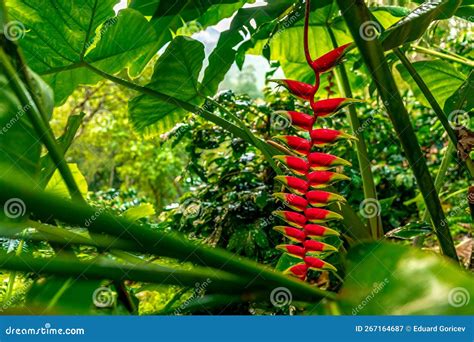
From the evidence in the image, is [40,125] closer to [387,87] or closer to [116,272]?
[116,272]

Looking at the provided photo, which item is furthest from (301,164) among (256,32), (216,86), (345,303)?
(216,86)

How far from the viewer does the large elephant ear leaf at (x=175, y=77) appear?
3.28ft

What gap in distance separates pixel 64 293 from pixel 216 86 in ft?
2.96

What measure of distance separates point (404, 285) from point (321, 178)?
297mm

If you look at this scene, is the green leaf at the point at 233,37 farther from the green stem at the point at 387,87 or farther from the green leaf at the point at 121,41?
the green stem at the point at 387,87

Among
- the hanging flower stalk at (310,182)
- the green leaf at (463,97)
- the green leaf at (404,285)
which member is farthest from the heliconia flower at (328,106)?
the green leaf at (463,97)

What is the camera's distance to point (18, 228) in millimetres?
217

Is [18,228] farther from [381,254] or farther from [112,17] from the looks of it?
[112,17]

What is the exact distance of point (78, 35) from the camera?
0.91 meters

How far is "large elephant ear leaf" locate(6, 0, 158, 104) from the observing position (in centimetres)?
88

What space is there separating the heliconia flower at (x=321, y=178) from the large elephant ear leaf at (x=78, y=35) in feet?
1.73

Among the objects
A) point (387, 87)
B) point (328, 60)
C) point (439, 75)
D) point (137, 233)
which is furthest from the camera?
point (439, 75)

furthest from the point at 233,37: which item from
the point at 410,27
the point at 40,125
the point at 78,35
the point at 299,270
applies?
the point at 40,125

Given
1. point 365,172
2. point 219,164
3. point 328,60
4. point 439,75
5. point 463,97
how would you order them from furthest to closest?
1. point 219,164
2. point 439,75
3. point 365,172
4. point 463,97
5. point 328,60
